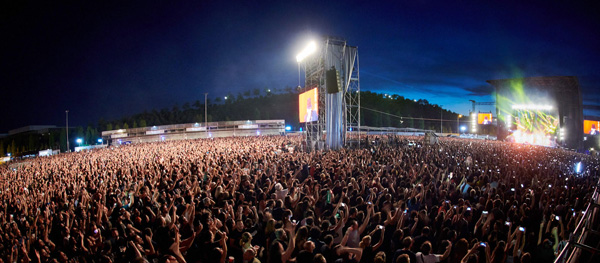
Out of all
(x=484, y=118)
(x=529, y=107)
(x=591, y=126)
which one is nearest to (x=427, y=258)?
(x=529, y=107)

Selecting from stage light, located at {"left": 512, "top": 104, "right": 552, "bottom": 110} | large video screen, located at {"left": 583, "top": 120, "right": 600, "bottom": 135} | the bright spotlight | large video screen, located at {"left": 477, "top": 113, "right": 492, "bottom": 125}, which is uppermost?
stage light, located at {"left": 512, "top": 104, "right": 552, "bottom": 110}

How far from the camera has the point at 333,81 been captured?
14.8 metres

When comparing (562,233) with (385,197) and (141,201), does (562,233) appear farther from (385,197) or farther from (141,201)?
(141,201)

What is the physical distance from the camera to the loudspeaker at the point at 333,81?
48.1 ft

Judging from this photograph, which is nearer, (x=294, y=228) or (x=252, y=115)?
(x=294, y=228)

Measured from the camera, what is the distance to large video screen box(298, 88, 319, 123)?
16297 mm

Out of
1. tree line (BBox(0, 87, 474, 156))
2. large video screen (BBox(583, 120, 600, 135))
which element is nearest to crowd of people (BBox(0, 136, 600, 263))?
large video screen (BBox(583, 120, 600, 135))

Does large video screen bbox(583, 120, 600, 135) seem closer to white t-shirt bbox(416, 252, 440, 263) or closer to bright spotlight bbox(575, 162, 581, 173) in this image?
bright spotlight bbox(575, 162, 581, 173)

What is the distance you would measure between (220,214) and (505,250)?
12.5 feet

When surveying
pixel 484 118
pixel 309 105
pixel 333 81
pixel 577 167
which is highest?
pixel 333 81

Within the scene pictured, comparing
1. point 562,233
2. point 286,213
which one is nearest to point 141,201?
point 286,213

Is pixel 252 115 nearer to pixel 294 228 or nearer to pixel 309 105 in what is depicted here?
pixel 309 105

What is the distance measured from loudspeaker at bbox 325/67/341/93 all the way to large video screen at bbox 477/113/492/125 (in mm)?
26523

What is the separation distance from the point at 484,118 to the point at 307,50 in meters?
27.3
